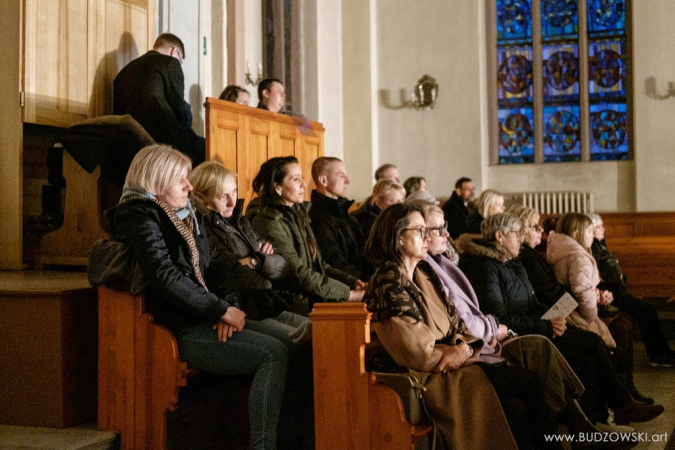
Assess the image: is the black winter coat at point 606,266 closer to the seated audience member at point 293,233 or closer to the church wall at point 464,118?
the seated audience member at point 293,233

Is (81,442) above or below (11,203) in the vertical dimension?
below

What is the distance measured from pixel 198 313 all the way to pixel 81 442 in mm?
672

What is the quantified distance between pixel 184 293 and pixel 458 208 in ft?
19.3

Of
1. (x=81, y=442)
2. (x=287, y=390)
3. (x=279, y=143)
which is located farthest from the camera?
(x=279, y=143)

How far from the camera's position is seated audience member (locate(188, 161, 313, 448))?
3.52m

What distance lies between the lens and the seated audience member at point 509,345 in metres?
3.76

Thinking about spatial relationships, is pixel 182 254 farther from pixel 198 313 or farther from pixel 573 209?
pixel 573 209

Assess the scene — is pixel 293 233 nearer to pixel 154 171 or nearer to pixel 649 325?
pixel 154 171

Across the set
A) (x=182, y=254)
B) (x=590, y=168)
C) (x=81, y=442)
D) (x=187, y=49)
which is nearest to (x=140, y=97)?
(x=187, y=49)

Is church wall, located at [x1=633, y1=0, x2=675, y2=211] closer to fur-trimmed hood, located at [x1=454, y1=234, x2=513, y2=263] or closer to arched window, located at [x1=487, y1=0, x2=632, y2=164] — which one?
arched window, located at [x1=487, y1=0, x2=632, y2=164]

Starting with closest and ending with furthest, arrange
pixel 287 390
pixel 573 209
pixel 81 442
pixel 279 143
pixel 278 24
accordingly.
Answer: pixel 81 442 < pixel 287 390 < pixel 279 143 < pixel 278 24 < pixel 573 209

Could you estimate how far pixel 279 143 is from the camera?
6.29 metres

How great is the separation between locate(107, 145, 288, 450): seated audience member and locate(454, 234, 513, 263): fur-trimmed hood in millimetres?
1434

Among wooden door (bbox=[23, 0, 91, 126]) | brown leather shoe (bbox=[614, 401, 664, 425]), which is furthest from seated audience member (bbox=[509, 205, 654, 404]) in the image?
wooden door (bbox=[23, 0, 91, 126])
